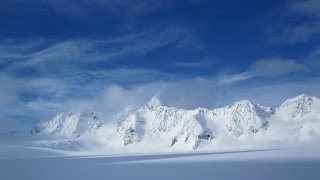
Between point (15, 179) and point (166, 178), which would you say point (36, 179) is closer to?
Answer: point (15, 179)

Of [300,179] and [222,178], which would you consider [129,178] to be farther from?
[300,179]

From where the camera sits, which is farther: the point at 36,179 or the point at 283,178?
the point at 36,179

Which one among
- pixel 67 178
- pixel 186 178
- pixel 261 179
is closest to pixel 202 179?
pixel 186 178

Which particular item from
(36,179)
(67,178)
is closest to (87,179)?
(67,178)

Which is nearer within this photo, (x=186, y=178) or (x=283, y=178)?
(x=283, y=178)

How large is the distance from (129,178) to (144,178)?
9.91 ft

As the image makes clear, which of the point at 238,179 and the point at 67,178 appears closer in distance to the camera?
the point at 238,179

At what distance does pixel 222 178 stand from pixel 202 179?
3224mm

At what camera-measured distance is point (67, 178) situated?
234 feet

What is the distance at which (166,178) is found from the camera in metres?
68.9

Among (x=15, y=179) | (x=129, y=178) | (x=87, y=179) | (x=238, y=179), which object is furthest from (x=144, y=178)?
(x=15, y=179)

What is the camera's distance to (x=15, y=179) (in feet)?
224

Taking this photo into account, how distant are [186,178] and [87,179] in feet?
52.2

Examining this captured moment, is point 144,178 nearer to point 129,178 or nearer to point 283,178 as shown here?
point 129,178
